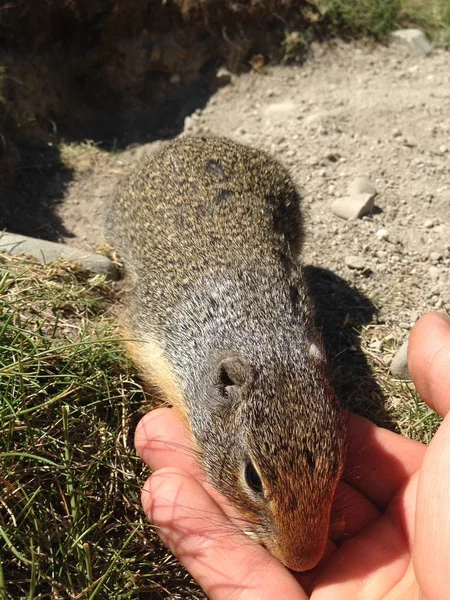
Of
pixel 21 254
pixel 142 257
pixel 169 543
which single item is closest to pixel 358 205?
pixel 142 257

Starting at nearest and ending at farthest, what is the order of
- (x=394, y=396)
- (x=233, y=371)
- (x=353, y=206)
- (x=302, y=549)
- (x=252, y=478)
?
(x=302, y=549), (x=252, y=478), (x=233, y=371), (x=394, y=396), (x=353, y=206)

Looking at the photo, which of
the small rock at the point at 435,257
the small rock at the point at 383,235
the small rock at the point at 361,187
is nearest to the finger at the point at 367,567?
the small rock at the point at 435,257

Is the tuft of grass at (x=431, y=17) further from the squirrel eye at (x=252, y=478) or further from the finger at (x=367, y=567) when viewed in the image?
the squirrel eye at (x=252, y=478)

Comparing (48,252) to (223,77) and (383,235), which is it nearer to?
(383,235)

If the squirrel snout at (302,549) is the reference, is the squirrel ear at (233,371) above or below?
above

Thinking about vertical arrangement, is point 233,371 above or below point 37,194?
above

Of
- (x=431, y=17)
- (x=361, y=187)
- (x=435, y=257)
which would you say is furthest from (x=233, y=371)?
(x=431, y=17)
